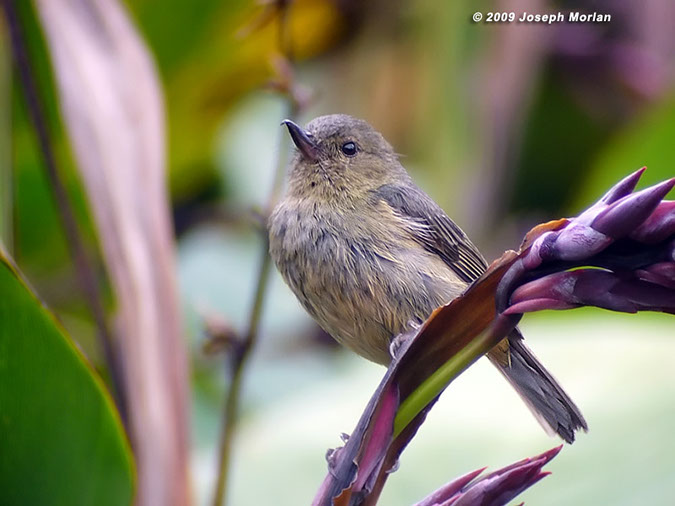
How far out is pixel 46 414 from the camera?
163 centimetres

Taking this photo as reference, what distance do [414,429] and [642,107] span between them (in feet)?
11.8

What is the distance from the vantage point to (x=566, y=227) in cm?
117

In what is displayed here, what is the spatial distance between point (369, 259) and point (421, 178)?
222 centimetres

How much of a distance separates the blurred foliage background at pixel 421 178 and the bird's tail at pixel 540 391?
1.62 ft

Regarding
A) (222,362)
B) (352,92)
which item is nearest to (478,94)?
(352,92)

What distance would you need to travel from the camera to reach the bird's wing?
2432mm

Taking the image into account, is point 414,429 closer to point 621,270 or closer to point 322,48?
point 621,270

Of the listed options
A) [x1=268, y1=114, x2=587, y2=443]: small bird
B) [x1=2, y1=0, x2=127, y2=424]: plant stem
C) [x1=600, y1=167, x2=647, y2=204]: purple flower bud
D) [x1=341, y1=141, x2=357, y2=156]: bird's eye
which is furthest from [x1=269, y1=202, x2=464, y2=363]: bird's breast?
[x1=600, y1=167, x2=647, y2=204]: purple flower bud

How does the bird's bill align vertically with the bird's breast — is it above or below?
above

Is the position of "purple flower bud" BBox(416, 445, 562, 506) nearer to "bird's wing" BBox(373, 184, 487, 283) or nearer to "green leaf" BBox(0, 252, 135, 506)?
"green leaf" BBox(0, 252, 135, 506)

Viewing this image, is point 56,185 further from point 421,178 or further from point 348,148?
point 421,178

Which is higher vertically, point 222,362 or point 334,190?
point 222,362

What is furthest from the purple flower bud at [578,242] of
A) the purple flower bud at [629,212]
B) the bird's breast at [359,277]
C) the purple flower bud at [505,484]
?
the bird's breast at [359,277]

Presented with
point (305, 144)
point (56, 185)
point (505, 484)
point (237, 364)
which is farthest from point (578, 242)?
point (56, 185)
